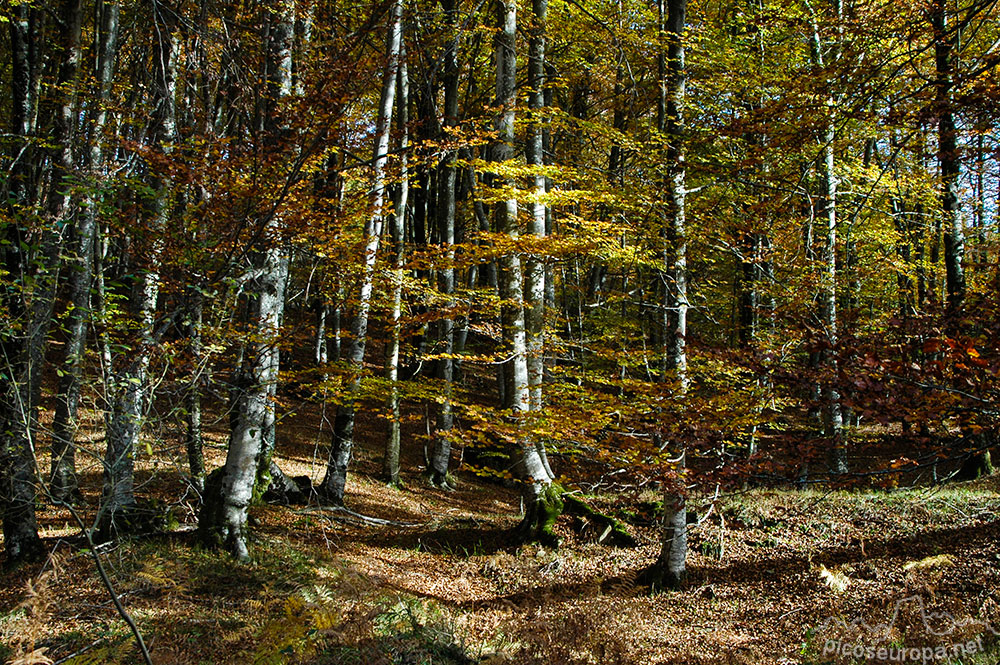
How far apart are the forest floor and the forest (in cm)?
5

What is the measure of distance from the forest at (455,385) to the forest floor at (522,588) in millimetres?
54

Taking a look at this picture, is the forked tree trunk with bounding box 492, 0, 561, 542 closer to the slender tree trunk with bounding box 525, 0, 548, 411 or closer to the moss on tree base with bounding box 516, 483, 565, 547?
the moss on tree base with bounding box 516, 483, 565, 547

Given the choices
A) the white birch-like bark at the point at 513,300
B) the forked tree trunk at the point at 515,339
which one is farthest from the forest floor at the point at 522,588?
the white birch-like bark at the point at 513,300

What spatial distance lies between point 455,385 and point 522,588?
486 cm

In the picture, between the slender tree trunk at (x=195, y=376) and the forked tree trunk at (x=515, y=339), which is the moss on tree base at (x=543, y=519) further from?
the slender tree trunk at (x=195, y=376)

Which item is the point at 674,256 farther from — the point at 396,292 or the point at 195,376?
the point at 195,376

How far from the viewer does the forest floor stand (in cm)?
549

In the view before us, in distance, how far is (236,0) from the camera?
Result: 7293mm

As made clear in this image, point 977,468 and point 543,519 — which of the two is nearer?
point 543,519

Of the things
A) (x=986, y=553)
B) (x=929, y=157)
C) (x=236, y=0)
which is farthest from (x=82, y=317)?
(x=986, y=553)

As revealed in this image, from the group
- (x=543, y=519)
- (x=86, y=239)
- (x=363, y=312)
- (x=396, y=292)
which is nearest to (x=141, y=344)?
(x=86, y=239)

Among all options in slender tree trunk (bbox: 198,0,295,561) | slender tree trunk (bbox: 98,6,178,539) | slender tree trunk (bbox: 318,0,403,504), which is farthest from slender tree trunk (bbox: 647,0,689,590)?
slender tree trunk (bbox: 98,6,178,539)

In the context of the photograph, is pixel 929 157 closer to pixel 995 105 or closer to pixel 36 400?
pixel 995 105

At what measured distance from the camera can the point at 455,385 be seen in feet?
41.0
